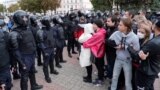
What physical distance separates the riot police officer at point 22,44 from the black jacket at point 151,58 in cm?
247

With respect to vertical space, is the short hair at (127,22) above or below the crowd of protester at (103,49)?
above

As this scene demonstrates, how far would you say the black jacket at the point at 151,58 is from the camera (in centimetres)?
445

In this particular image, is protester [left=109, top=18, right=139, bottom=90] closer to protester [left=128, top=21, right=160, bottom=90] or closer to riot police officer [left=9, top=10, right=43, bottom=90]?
protester [left=128, top=21, right=160, bottom=90]

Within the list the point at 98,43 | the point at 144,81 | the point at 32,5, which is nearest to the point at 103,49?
the point at 98,43

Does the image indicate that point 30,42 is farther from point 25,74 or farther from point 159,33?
point 159,33

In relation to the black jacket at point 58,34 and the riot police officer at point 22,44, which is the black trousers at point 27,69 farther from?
the black jacket at point 58,34

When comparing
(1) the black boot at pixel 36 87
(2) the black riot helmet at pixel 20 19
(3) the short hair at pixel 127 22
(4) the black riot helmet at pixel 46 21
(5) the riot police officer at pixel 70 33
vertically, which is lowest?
(1) the black boot at pixel 36 87

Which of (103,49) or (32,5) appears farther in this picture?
(32,5)

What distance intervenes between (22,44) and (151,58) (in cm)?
288

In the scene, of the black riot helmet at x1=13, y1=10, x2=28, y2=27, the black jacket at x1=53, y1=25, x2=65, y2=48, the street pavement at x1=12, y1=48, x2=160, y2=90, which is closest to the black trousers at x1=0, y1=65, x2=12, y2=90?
the black riot helmet at x1=13, y1=10, x2=28, y2=27

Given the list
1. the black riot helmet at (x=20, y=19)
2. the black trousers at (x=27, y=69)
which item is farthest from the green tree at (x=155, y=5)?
the black riot helmet at (x=20, y=19)

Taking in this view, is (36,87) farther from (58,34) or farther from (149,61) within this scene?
(149,61)

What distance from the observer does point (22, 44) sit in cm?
600

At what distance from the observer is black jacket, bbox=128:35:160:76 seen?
14.6 feet
